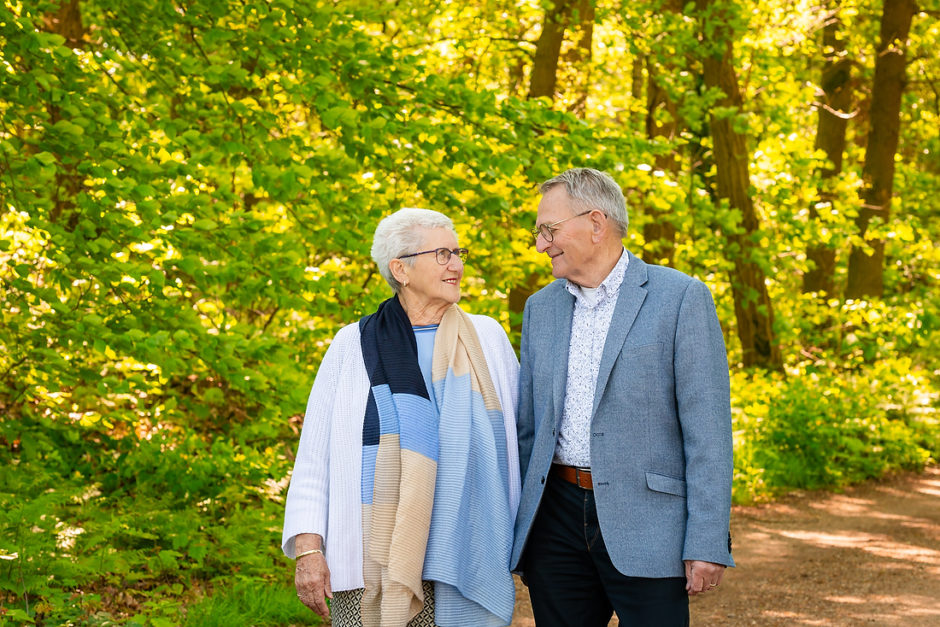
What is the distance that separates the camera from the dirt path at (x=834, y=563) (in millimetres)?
6179

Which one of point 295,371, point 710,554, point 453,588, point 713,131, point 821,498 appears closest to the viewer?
point 710,554

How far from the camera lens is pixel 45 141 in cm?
540

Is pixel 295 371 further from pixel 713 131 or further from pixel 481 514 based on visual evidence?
pixel 713 131

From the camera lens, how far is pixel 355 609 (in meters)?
2.97

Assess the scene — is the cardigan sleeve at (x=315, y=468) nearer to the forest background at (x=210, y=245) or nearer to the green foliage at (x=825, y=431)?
the forest background at (x=210, y=245)

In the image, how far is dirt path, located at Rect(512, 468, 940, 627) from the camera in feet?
20.3

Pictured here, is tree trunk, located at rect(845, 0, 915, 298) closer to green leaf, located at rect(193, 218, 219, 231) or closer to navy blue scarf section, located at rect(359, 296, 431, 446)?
green leaf, located at rect(193, 218, 219, 231)

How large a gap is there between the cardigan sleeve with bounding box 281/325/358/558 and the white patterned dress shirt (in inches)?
27.7

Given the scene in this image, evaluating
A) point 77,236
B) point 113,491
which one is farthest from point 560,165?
point 113,491

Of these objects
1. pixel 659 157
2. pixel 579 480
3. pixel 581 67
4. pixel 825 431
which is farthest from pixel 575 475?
Result: pixel 581 67

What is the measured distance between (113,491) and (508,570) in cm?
486

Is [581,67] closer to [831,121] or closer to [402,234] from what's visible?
[831,121]

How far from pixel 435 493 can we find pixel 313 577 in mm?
431

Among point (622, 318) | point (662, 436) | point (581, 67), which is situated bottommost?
point (662, 436)
